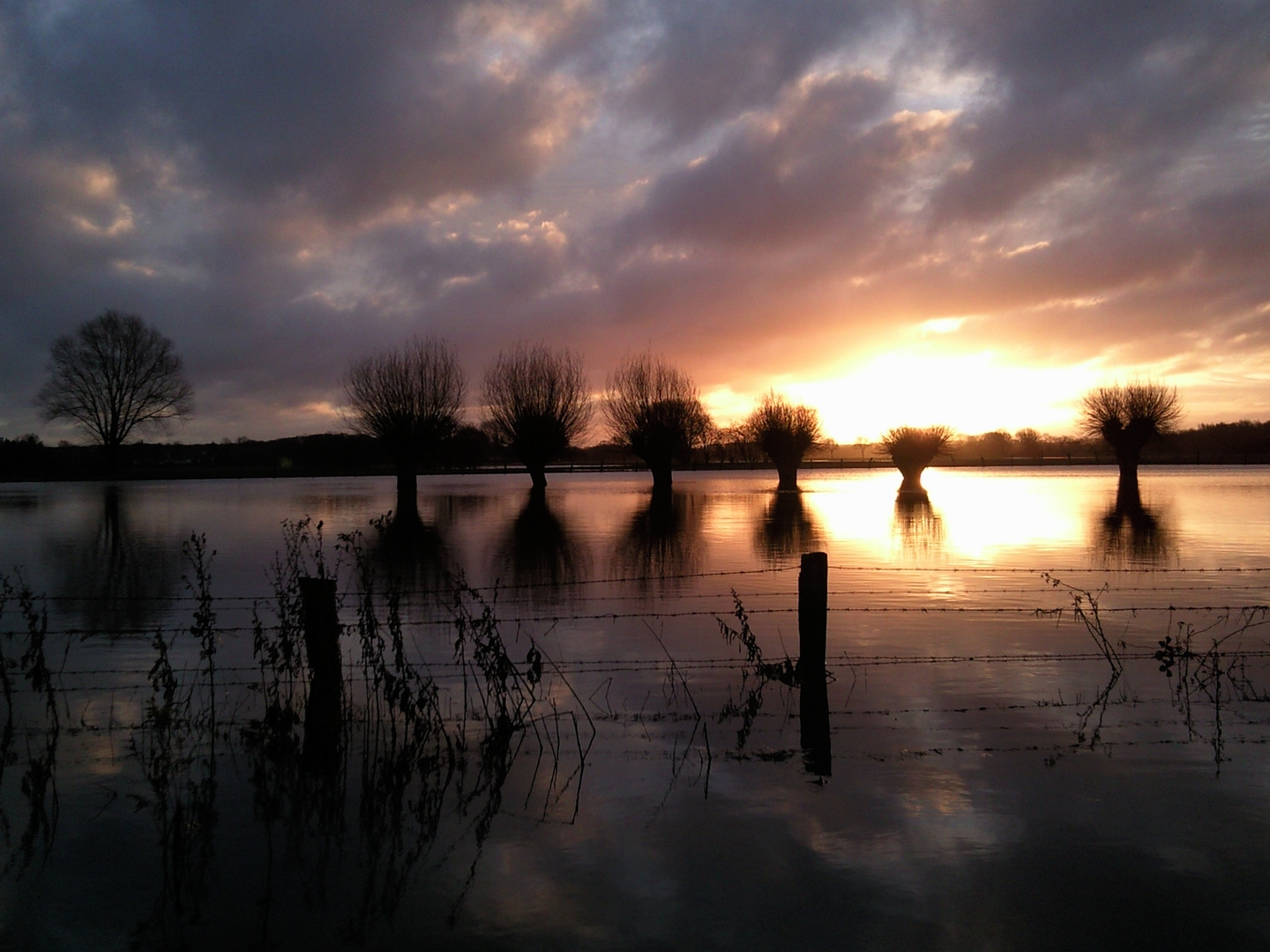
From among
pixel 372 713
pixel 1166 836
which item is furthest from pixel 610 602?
pixel 1166 836

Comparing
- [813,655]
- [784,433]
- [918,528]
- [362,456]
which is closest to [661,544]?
[918,528]

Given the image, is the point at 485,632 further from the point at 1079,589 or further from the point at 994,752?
the point at 1079,589

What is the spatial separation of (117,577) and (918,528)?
56.8ft

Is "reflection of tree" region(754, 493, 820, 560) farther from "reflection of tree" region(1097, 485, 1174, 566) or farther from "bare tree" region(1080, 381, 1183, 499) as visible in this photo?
"bare tree" region(1080, 381, 1183, 499)

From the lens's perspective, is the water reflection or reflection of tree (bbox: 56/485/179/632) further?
the water reflection

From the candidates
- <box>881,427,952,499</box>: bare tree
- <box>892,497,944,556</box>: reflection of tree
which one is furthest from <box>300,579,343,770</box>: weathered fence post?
<box>881,427,952,499</box>: bare tree

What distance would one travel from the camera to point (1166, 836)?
15.2 ft

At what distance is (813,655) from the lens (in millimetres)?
6359

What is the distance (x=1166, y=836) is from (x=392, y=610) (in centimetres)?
466

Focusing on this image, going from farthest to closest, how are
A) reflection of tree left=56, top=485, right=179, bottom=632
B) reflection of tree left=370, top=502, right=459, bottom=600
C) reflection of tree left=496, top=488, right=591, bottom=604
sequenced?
reflection of tree left=370, top=502, right=459, bottom=600 < reflection of tree left=496, top=488, right=591, bottom=604 < reflection of tree left=56, top=485, right=179, bottom=632

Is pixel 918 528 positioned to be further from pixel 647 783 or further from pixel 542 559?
pixel 647 783

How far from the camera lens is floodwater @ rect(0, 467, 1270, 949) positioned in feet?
13.1

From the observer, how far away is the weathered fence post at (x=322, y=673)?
221 inches

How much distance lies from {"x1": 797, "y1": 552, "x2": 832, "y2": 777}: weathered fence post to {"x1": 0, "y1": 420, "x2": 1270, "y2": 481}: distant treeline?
67.6m
